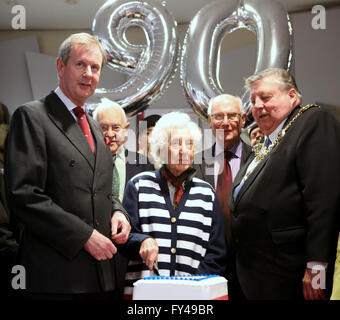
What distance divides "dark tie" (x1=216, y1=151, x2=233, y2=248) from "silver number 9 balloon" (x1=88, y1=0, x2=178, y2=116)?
25.6 inches

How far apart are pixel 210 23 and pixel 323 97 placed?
2.99m

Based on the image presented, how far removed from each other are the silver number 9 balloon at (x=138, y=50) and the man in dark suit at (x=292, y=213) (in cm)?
93

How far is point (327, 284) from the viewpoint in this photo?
187 cm

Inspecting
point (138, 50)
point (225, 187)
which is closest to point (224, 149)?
point (225, 187)

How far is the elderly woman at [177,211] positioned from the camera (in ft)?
6.67

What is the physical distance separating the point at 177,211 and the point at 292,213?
49cm

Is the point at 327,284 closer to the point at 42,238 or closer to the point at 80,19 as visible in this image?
the point at 42,238

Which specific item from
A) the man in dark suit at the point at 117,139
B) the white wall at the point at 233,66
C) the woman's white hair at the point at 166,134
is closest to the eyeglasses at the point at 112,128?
the man in dark suit at the point at 117,139

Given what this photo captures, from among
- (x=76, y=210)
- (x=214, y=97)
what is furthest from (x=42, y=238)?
(x=214, y=97)

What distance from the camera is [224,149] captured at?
2498mm

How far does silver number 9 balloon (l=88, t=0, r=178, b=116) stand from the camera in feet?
9.15

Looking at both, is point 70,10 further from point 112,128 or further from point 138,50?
point 112,128

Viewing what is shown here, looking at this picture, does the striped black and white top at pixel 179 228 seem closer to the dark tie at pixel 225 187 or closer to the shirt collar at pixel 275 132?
the dark tie at pixel 225 187

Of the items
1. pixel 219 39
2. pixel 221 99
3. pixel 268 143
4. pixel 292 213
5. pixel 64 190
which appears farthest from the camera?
pixel 219 39
